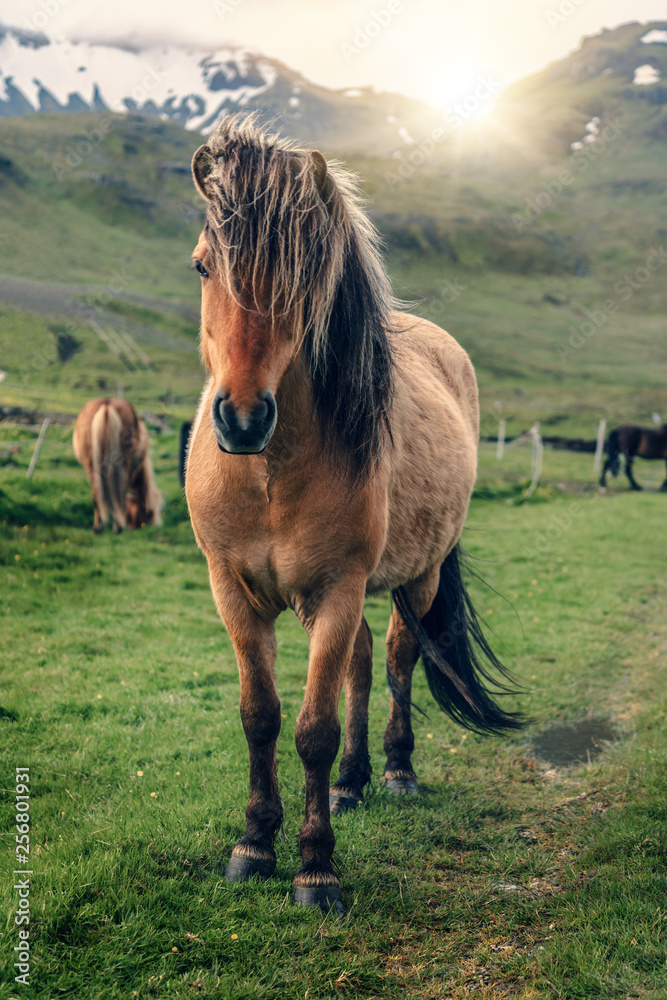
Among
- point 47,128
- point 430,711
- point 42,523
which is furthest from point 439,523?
point 47,128

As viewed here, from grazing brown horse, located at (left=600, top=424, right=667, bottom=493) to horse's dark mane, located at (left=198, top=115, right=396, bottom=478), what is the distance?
2063 centimetres

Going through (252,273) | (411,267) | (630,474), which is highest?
(411,267)

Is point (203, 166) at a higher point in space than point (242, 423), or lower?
higher

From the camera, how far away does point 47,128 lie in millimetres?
120812

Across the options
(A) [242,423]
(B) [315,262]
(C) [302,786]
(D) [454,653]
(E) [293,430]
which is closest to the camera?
(A) [242,423]

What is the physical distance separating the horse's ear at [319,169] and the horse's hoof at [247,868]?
308 cm

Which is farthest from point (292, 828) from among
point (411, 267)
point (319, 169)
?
point (411, 267)

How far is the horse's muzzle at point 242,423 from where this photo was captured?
7.52 ft

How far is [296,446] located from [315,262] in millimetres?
794

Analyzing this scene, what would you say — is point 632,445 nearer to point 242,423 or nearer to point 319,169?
point 319,169

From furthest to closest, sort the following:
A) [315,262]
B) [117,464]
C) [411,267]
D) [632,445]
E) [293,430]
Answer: [411,267] < [632,445] < [117,464] < [293,430] < [315,262]

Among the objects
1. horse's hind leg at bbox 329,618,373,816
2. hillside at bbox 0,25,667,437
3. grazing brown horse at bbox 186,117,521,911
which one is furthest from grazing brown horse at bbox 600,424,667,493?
grazing brown horse at bbox 186,117,521,911

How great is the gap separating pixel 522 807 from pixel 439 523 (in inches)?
74.5

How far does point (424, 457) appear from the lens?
13.6ft
